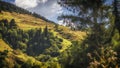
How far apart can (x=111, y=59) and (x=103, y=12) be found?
777 inches

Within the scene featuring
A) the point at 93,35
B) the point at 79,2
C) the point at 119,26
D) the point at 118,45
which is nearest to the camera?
the point at 79,2

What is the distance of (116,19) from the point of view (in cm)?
5381

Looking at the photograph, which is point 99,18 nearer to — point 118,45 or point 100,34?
point 100,34

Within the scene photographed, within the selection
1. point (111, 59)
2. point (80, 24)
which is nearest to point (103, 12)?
point (80, 24)

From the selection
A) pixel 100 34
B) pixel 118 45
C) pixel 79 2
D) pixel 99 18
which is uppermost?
pixel 79 2

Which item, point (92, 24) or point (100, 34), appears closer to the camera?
point (92, 24)

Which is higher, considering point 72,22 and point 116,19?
point 72,22

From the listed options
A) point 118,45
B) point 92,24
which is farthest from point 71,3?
point 118,45

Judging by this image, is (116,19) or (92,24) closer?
(92,24)

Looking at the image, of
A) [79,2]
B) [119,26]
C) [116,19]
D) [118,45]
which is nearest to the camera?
[79,2]

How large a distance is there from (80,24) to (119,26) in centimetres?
Result: 2348

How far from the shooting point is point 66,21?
95.1ft

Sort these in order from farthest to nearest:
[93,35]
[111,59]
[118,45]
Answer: [118,45], [93,35], [111,59]

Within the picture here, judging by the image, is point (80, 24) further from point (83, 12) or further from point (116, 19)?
point (116, 19)
